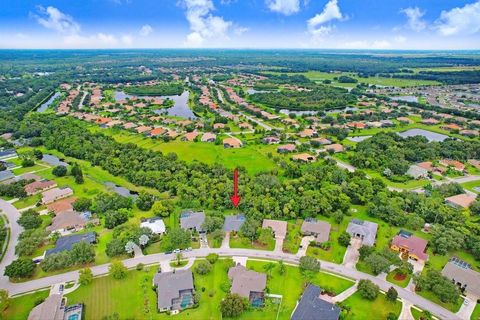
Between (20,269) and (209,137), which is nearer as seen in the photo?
(20,269)

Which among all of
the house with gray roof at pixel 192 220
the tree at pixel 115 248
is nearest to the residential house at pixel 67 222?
the tree at pixel 115 248

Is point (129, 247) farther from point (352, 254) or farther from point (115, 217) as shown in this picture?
point (352, 254)

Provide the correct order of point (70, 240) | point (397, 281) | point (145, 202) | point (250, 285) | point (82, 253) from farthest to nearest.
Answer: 1. point (145, 202)
2. point (70, 240)
3. point (82, 253)
4. point (397, 281)
5. point (250, 285)

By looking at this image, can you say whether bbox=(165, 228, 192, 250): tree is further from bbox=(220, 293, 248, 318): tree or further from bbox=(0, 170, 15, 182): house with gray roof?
bbox=(0, 170, 15, 182): house with gray roof

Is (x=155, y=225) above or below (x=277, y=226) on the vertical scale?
below

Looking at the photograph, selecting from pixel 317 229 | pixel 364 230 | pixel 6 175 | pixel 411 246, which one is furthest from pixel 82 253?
pixel 411 246

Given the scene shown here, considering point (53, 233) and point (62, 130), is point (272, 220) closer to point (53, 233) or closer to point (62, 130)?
point (53, 233)
